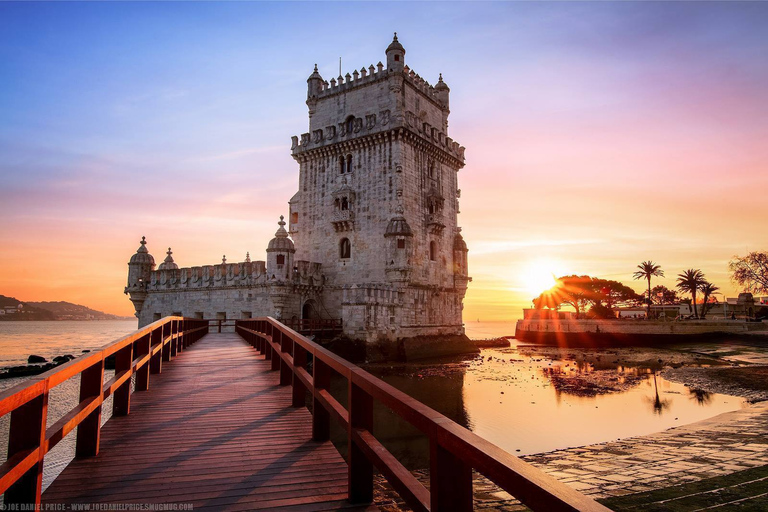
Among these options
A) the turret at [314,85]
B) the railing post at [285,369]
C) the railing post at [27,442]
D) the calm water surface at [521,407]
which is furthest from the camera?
the turret at [314,85]

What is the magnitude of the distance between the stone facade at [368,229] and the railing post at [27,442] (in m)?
26.2

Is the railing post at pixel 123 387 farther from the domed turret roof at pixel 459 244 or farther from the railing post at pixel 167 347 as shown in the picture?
the domed turret roof at pixel 459 244

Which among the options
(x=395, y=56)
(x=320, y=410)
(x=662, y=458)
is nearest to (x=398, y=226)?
(x=395, y=56)

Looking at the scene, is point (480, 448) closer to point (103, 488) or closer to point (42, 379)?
point (42, 379)

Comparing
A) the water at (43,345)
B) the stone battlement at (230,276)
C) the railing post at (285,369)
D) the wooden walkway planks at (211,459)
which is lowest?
the water at (43,345)

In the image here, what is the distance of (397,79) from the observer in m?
33.6

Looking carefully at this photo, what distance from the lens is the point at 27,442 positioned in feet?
11.1

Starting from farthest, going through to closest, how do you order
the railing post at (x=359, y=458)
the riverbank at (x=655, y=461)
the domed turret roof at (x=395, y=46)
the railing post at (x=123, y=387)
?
1. the domed turret roof at (x=395, y=46)
2. the riverbank at (x=655, y=461)
3. the railing post at (x=123, y=387)
4. the railing post at (x=359, y=458)

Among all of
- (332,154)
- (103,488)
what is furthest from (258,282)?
(103,488)

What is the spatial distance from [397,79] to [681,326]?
35.7 meters

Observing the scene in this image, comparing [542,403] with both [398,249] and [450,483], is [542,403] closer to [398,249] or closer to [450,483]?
[398,249]

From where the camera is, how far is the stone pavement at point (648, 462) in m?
7.69

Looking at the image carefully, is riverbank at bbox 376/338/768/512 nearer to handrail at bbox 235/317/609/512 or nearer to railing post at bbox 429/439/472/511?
handrail at bbox 235/317/609/512

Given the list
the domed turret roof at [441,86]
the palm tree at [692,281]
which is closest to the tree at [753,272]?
the palm tree at [692,281]
